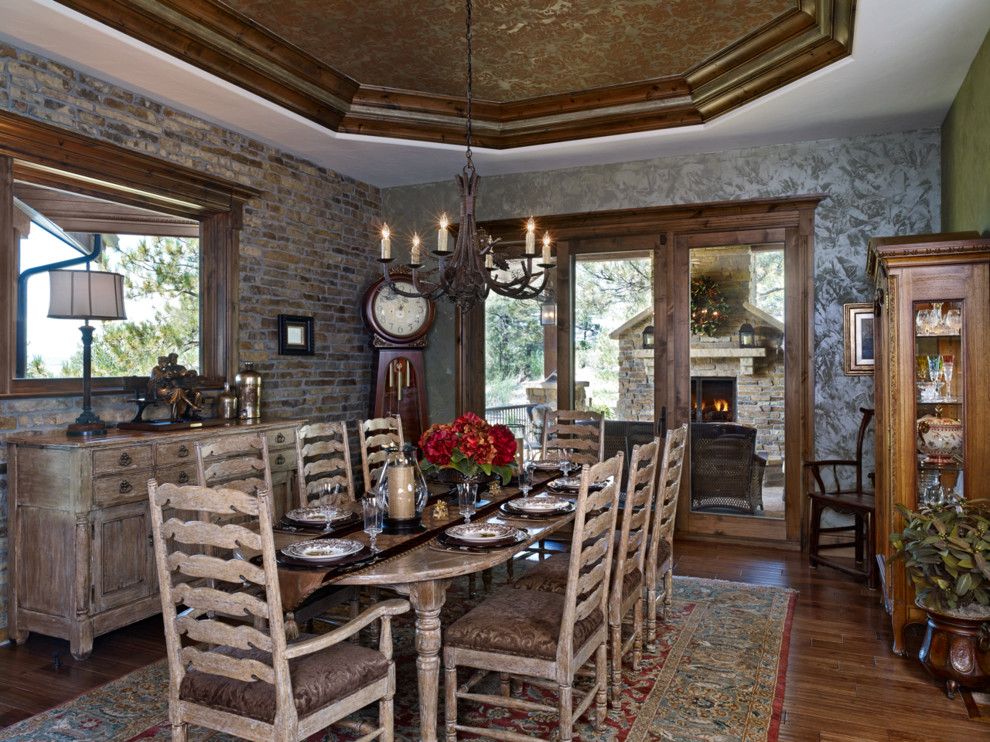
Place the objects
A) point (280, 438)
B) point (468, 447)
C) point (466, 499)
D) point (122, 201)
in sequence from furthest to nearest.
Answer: point (280, 438), point (122, 201), point (468, 447), point (466, 499)

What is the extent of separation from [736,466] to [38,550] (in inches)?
173

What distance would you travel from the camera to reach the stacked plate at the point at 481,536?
245cm

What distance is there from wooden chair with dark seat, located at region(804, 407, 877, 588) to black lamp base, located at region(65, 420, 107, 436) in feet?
13.3

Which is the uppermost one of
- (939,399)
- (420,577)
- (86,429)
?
(939,399)

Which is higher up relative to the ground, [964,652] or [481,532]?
[481,532]

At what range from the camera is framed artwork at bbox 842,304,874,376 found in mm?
4902

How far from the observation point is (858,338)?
492 centimetres

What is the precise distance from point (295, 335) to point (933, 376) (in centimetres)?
402

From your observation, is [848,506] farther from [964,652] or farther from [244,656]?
[244,656]

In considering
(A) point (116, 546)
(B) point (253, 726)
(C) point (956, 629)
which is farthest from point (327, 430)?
(C) point (956, 629)

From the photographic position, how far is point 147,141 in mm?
4184

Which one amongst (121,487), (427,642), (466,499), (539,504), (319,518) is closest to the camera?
(427,642)

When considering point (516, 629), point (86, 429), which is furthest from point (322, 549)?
point (86, 429)

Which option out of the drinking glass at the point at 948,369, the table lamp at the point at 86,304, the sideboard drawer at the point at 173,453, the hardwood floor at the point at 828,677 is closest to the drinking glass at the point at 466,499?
the hardwood floor at the point at 828,677
